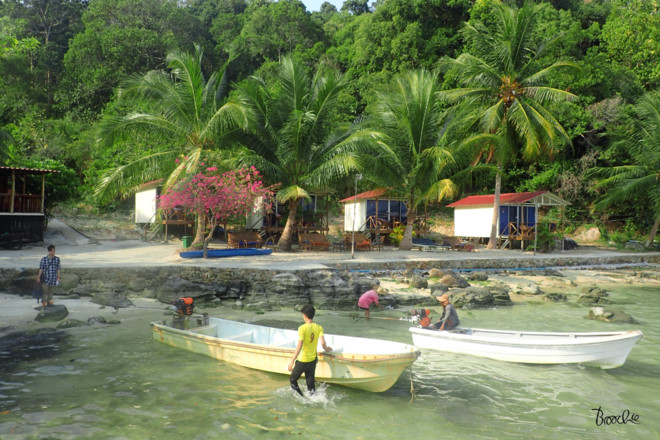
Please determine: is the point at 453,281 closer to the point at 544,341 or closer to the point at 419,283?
the point at 419,283

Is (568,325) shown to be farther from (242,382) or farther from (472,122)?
(472,122)

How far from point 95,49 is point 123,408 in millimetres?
40500

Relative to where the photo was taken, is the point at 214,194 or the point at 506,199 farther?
the point at 506,199

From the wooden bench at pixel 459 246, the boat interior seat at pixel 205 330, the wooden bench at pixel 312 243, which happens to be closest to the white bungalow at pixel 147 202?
the wooden bench at pixel 312 243

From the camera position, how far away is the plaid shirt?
11.1 meters

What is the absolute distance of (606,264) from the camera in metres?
24.5

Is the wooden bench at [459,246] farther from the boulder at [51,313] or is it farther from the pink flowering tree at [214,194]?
the boulder at [51,313]

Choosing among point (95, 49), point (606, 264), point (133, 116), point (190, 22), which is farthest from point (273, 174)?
point (190, 22)

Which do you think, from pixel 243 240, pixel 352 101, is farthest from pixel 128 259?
pixel 352 101

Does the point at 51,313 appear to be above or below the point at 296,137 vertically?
below

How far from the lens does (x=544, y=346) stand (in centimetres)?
854

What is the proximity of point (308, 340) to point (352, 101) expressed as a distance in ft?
115

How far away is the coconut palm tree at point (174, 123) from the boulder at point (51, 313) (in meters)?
7.69

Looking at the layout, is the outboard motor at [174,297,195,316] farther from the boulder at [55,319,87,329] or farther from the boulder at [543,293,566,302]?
the boulder at [543,293,566,302]
